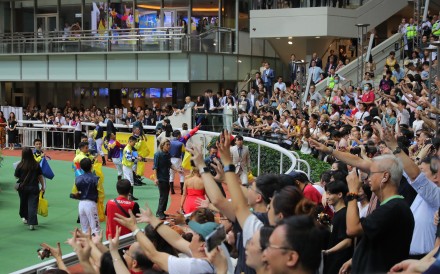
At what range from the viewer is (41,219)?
48.9 feet

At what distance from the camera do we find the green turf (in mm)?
11859

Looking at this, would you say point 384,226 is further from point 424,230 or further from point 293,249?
point 293,249

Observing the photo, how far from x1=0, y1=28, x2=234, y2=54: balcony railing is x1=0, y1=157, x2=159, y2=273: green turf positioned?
31.9ft

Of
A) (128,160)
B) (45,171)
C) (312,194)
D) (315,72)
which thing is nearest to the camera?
(312,194)

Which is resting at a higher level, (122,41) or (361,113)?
(122,41)

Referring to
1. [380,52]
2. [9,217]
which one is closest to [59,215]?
[9,217]

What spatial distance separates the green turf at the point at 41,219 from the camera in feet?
38.9

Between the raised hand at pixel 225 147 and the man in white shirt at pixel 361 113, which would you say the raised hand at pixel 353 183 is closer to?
the raised hand at pixel 225 147

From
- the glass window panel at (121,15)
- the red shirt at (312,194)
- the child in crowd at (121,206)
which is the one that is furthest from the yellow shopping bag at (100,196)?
the glass window panel at (121,15)

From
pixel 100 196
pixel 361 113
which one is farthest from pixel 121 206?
pixel 361 113

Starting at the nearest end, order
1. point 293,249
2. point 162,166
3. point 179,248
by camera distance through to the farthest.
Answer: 1. point 293,249
2. point 179,248
3. point 162,166

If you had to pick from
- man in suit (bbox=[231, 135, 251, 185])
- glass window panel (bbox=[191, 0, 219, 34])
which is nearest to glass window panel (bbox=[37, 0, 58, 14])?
glass window panel (bbox=[191, 0, 219, 34])

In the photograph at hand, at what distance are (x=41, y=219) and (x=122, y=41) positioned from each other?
59.7 ft

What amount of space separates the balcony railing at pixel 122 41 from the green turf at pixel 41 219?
9.72 meters
